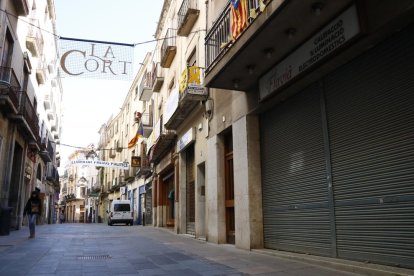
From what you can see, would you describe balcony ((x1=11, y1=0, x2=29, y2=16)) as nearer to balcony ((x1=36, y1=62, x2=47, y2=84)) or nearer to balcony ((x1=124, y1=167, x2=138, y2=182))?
balcony ((x1=36, y1=62, x2=47, y2=84))

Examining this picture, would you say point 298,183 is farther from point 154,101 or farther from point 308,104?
point 154,101

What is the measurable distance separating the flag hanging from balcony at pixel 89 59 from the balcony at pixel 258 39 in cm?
238

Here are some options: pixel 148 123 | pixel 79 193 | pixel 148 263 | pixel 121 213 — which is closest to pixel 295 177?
pixel 148 263

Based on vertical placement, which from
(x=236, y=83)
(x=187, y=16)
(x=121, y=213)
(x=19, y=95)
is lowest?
(x=121, y=213)

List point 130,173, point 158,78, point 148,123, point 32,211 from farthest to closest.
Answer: point 130,173
point 148,123
point 158,78
point 32,211

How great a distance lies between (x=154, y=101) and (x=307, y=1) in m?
20.8

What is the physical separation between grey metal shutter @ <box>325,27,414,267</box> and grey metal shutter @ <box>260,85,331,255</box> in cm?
55

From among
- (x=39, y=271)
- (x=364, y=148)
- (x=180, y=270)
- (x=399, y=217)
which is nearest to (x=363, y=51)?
(x=364, y=148)

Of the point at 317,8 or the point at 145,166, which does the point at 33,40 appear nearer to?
the point at 145,166

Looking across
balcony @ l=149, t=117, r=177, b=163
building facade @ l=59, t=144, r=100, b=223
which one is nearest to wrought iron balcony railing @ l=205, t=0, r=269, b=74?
balcony @ l=149, t=117, r=177, b=163

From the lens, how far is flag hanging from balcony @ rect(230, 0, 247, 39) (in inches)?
316

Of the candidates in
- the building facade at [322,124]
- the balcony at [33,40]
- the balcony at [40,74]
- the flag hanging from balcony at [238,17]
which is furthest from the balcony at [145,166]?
the flag hanging from balcony at [238,17]

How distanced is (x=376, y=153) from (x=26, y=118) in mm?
16901

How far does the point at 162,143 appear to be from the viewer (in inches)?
785
